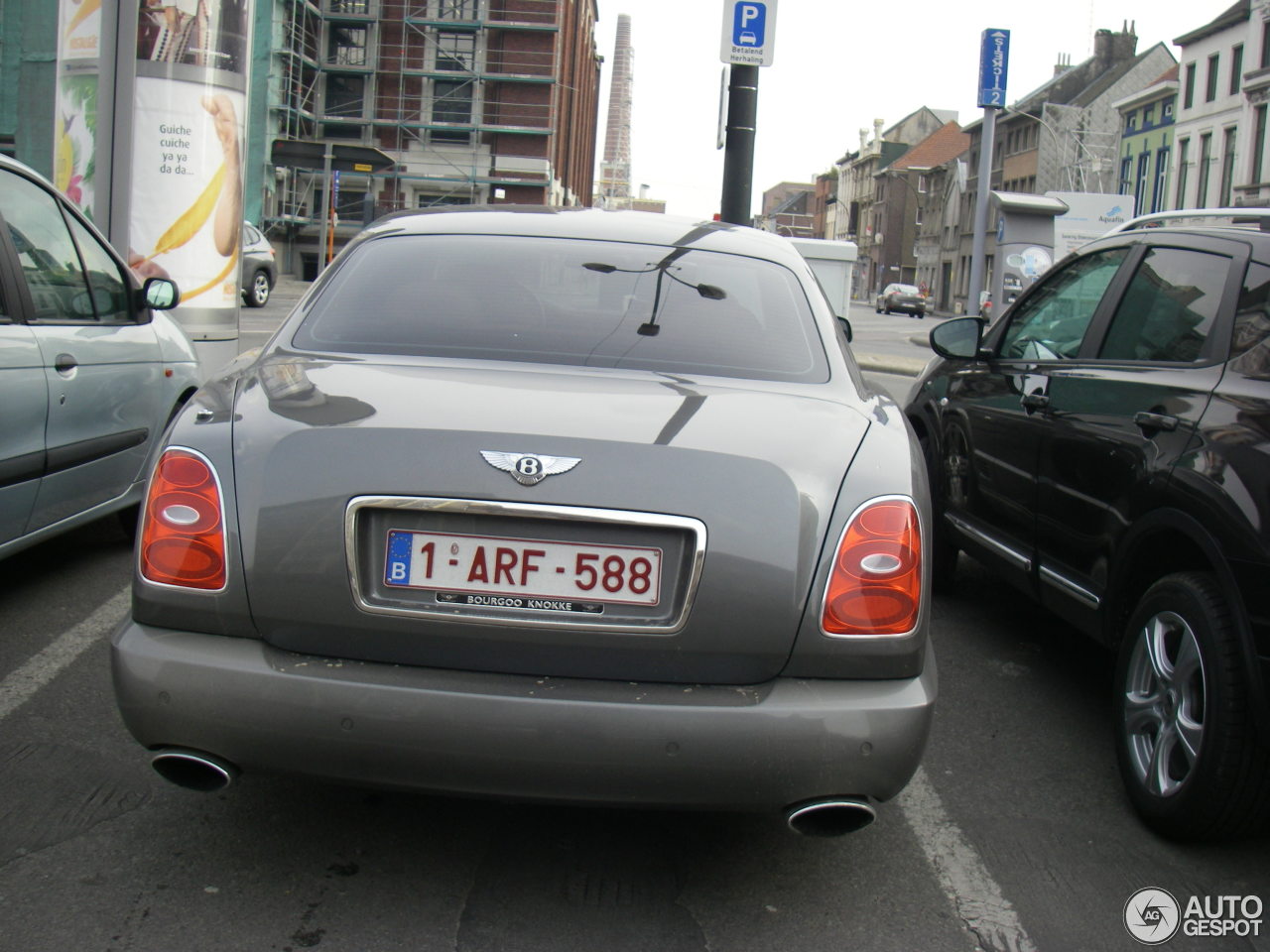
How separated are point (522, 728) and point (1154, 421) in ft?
6.93

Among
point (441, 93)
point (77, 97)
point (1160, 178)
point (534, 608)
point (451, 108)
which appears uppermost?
point (441, 93)

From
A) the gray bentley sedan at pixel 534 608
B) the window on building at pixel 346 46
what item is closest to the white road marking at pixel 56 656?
the gray bentley sedan at pixel 534 608

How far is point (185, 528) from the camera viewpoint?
2.76 meters

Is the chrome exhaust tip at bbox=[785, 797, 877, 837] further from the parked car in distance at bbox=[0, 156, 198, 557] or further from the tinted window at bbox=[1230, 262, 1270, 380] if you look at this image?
the parked car in distance at bbox=[0, 156, 198, 557]

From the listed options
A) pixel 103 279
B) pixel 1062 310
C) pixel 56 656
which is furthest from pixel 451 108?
pixel 56 656

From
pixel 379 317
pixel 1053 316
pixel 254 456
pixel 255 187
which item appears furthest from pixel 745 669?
pixel 255 187

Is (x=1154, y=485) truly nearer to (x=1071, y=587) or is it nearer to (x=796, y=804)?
(x=1071, y=587)

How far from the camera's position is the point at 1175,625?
3.54 m

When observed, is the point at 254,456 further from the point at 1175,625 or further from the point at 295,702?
the point at 1175,625

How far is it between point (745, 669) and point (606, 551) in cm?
36

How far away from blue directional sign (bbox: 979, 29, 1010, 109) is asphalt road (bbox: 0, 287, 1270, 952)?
16946 mm

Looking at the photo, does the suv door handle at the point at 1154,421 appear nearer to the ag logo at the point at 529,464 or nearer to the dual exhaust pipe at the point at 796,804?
the dual exhaust pipe at the point at 796,804

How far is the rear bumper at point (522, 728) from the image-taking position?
2578 mm

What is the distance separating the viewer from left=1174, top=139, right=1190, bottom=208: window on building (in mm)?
56281
